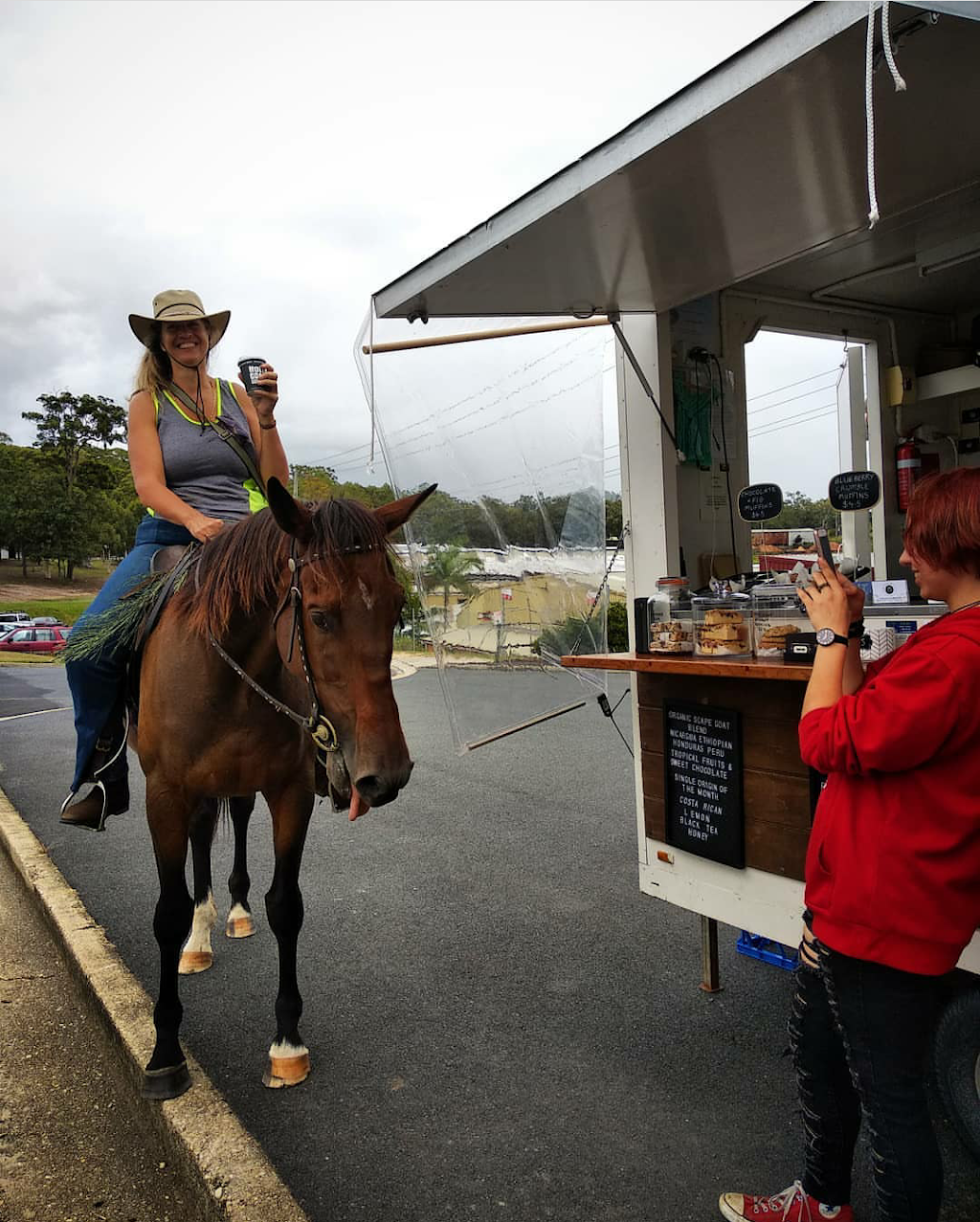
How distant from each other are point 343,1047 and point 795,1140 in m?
1.72

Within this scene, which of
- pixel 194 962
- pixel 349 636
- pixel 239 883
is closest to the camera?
pixel 349 636

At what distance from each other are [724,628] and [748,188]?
143 cm

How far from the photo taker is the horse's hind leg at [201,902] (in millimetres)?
4332

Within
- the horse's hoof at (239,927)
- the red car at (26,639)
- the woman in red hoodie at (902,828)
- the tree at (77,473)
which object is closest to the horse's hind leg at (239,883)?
the horse's hoof at (239,927)

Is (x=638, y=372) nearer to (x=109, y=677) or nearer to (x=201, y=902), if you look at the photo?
(x=109, y=677)

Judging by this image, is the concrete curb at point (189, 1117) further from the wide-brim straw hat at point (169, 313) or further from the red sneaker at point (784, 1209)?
the wide-brim straw hat at point (169, 313)

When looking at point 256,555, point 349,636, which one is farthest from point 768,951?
point 256,555

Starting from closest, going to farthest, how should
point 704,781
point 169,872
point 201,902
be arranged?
point 704,781
point 169,872
point 201,902

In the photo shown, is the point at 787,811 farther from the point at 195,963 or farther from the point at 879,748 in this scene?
the point at 195,963

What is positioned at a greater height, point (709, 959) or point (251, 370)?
point (251, 370)

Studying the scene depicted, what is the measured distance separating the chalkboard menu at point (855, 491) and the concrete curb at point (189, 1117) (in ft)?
11.0

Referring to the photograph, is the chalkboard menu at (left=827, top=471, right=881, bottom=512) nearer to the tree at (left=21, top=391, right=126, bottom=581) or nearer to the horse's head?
the horse's head

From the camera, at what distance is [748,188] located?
273cm

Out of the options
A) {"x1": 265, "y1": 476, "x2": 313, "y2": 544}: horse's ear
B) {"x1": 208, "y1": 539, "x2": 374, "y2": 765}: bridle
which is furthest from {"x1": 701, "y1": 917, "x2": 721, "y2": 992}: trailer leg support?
{"x1": 265, "y1": 476, "x2": 313, "y2": 544}: horse's ear
